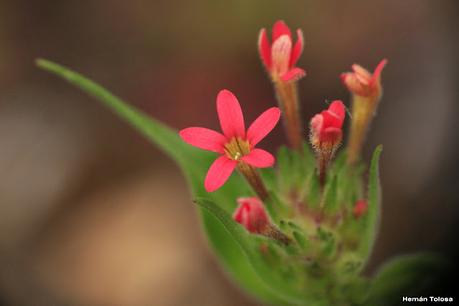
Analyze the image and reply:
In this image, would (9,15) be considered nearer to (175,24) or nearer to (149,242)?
(175,24)

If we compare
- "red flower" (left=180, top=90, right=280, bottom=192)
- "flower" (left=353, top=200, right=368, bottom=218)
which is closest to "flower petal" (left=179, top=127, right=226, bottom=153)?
"red flower" (left=180, top=90, right=280, bottom=192)

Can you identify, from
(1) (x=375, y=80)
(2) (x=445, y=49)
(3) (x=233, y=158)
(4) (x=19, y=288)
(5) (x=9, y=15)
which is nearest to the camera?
(3) (x=233, y=158)

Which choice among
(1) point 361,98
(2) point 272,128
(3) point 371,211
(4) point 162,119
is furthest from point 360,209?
(4) point 162,119

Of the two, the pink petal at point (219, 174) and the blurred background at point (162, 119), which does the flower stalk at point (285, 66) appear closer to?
the pink petal at point (219, 174)

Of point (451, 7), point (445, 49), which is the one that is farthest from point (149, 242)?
point (451, 7)

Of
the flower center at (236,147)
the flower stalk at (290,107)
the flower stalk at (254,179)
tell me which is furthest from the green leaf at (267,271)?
the flower stalk at (290,107)

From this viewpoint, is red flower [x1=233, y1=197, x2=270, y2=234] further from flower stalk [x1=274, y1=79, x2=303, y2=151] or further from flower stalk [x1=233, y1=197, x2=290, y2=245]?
flower stalk [x1=274, y1=79, x2=303, y2=151]

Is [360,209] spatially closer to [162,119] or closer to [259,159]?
[259,159]
